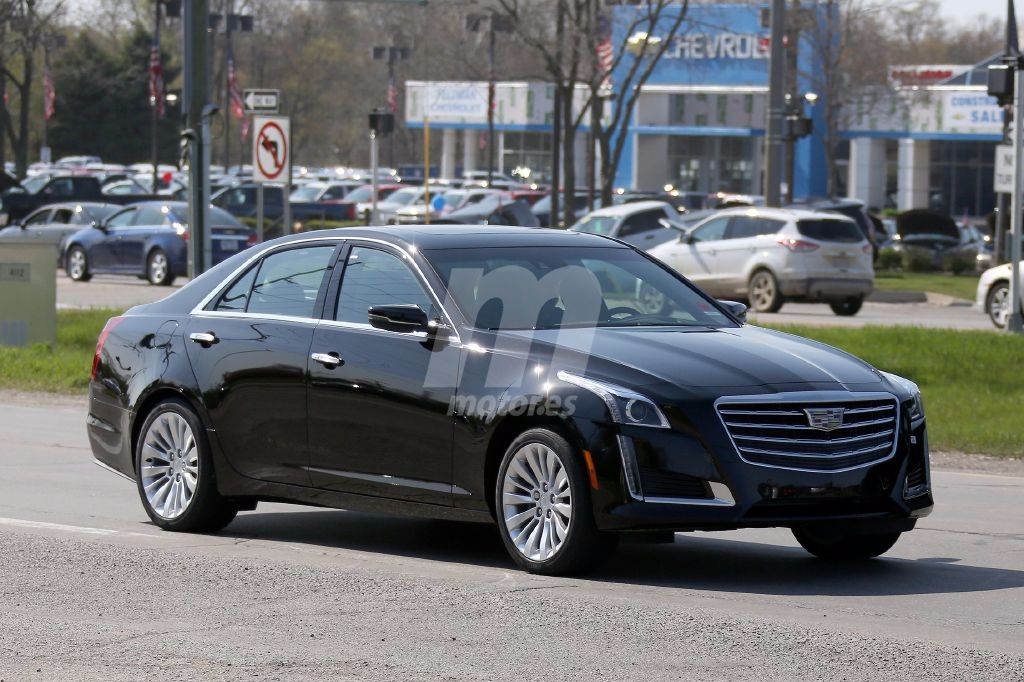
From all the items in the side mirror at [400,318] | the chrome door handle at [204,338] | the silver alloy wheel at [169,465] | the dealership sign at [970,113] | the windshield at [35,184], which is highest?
the dealership sign at [970,113]

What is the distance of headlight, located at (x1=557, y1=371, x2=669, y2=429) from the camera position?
25.1ft

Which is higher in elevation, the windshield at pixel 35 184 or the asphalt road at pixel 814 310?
the windshield at pixel 35 184

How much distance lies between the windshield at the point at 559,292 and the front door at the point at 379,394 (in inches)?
8.5

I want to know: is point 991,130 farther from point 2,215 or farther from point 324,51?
point 324,51

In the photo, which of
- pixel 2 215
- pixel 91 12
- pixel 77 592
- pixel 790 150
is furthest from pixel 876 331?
pixel 91 12

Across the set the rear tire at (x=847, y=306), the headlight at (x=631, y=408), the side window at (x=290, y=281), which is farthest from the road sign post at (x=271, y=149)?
the headlight at (x=631, y=408)

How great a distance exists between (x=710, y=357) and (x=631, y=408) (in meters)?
0.53

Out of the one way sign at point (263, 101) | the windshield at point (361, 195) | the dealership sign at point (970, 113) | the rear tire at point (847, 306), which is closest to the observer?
the one way sign at point (263, 101)

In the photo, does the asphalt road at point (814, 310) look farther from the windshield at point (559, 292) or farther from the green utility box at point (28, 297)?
the windshield at point (559, 292)

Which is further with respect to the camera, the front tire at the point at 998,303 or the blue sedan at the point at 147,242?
the blue sedan at the point at 147,242

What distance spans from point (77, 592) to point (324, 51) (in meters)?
102

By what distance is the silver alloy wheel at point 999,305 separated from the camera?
25.9m

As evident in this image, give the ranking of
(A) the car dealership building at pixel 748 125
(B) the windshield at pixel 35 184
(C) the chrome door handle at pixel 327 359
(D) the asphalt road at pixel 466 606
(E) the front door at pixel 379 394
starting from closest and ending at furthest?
1. (D) the asphalt road at pixel 466 606
2. (E) the front door at pixel 379 394
3. (C) the chrome door handle at pixel 327 359
4. (B) the windshield at pixel 35 184
5. (A) the car dealership building at pixel 748 125

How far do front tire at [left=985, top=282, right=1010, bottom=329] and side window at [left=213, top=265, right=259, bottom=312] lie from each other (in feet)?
59.0
